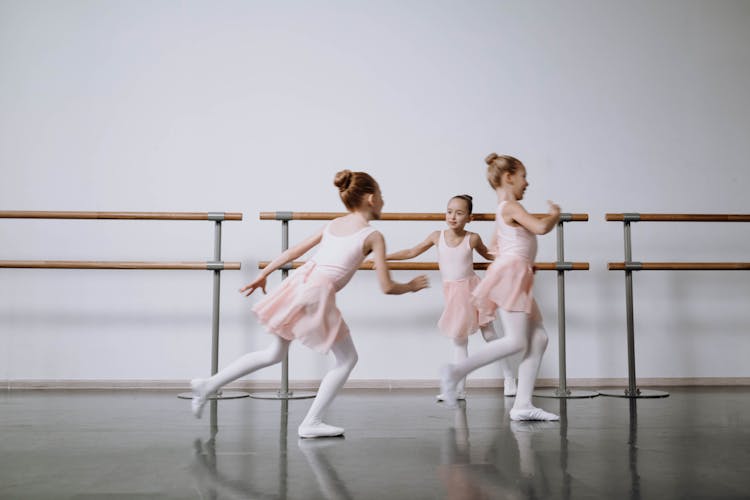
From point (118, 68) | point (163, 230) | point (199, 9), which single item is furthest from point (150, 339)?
point (199, 9)

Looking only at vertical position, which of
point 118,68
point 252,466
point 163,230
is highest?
point 118,68

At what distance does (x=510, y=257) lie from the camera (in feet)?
7.98

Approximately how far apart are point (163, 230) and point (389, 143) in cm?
130

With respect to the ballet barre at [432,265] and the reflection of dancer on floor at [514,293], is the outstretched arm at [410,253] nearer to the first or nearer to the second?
the ballet barre at [432,265]

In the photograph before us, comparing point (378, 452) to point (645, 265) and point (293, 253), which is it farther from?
point (645, 265)

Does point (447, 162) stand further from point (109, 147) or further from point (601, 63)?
point (109, 147)

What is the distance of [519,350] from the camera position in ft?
7.62

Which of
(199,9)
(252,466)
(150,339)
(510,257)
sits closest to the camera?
(252,466)

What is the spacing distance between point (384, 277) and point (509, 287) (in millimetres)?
569

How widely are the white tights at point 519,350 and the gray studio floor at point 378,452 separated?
0.41 ft

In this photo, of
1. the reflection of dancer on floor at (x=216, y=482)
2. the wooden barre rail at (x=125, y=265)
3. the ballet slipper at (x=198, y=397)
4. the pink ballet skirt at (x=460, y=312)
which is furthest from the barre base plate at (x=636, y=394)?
the reflection of dancer on floor at (x=216, y=482)

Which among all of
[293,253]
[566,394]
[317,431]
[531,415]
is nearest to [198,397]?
[317,431]

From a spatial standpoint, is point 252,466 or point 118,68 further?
point 118,68

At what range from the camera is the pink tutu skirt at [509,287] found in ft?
7.68
